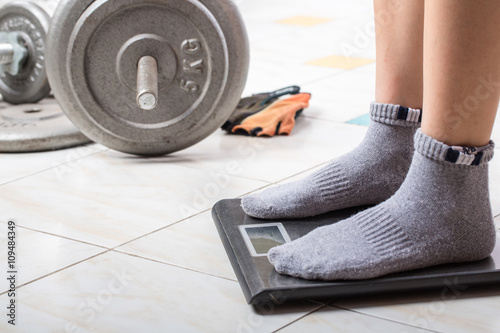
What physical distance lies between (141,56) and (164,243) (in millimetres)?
481

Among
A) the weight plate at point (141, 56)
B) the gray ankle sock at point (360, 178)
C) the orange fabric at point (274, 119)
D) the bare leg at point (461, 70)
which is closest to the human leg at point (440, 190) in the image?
the bare leg at point (461, 70)

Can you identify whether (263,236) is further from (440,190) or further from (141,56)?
(141,56)

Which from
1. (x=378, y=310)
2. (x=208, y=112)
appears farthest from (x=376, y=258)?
(x=208, y=112)

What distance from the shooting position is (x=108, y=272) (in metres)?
0.96

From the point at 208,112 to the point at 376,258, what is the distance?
2.12ft

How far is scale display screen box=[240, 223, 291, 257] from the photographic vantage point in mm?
971

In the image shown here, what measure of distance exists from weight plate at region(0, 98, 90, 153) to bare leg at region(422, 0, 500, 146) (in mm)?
948

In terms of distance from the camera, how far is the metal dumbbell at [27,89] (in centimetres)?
155

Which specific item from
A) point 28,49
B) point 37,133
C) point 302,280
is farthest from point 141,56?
point 302,280

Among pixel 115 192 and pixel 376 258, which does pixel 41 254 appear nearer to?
pixel 115 192

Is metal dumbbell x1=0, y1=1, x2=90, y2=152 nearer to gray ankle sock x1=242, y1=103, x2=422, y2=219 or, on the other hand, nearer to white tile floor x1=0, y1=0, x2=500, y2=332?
white tile floor x1=0, y1=0, x2=500, y2=332

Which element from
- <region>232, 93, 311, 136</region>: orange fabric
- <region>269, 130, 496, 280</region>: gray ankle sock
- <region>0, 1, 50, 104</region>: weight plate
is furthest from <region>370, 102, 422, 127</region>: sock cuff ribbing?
<region>0, 1, 50, 104</region>: weight plate

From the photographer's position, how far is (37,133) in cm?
154

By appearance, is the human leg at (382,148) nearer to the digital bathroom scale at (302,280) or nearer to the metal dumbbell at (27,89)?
the digital bathroom scale at (302,280)
